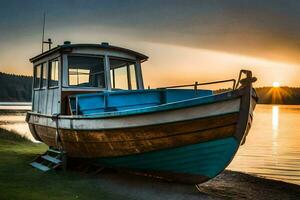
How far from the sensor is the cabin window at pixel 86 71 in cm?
1127

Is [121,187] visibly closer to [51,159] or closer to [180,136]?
[180,136]

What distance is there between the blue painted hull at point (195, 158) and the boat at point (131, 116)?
2cm

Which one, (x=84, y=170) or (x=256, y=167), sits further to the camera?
(x=256, y=167)

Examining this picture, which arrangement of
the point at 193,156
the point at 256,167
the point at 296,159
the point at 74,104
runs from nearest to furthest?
the point at 193,156 → the point at 74,104 → the point at 256,167 → the point at 296,159

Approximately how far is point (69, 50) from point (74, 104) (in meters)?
1.62

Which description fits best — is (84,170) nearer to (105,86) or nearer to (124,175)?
(124,175)

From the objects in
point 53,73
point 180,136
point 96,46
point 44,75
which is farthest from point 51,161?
point 180,136

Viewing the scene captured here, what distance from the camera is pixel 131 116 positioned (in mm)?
8477

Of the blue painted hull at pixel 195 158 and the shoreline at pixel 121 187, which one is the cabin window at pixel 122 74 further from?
the blue painted hull at pixel 195 158

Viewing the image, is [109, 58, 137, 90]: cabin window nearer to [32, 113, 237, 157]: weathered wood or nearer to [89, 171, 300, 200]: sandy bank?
[32, 113, 237, 157]: weathered wood

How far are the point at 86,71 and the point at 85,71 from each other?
0.04m

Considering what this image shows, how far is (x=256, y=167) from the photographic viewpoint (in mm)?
16953

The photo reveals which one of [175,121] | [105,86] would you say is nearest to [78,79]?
[105,86]

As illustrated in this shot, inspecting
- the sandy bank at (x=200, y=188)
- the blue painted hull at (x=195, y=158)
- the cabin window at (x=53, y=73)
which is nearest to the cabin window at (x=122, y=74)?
the cabin window at (x=53, y=73)
